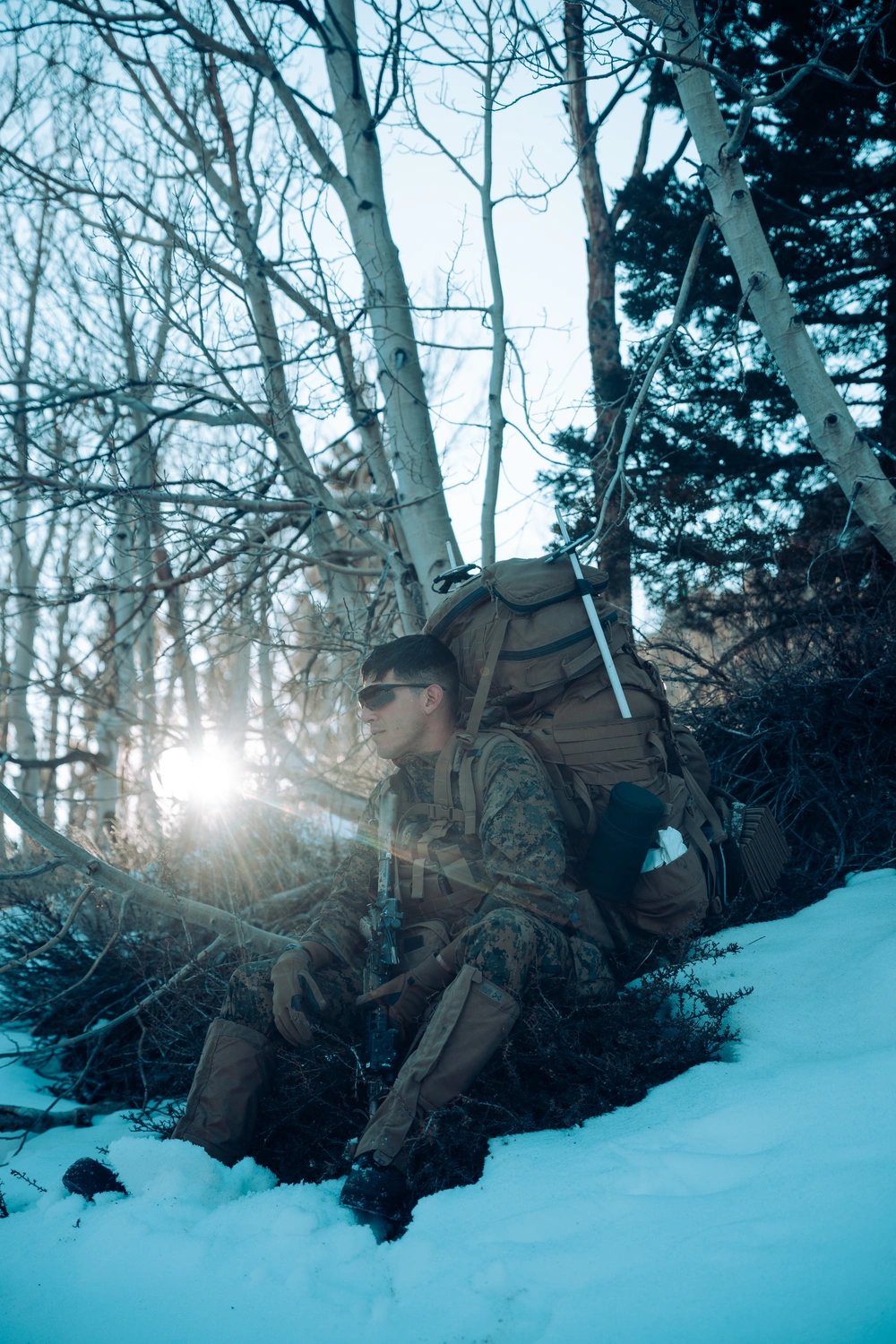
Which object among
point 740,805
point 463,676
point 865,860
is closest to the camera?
point 463,676

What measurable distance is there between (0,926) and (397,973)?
10.4 ft

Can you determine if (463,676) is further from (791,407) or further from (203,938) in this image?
(791,407)

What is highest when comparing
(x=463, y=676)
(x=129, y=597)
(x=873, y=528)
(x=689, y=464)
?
(x=129, y=597)

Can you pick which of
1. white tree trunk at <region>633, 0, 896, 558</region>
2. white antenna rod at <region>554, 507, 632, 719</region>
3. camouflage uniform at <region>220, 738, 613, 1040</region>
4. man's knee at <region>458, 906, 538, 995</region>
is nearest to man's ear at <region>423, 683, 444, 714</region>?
camouflage uniform at <region>220, 738, 613, 1040</region>

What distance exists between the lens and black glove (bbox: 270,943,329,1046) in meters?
2.61

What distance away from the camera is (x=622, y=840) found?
276 centimetres

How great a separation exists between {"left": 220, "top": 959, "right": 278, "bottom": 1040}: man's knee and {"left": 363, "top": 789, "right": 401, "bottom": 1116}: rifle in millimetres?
341

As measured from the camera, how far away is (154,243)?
567cm

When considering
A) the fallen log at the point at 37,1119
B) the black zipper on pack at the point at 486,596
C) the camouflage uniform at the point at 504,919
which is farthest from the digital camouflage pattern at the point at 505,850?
the fallen log at the point at 37,1119

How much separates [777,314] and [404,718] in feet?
9.61

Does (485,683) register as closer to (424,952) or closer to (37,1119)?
(424,952)

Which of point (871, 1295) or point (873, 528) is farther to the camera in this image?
point (873, 528)

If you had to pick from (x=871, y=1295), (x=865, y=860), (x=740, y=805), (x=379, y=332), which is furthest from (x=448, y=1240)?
(x=379, y=332)

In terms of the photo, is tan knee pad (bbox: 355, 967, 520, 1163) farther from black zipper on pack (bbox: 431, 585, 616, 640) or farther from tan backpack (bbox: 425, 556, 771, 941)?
black zipper on pack (bbox: 431, 585, 616, 640)
